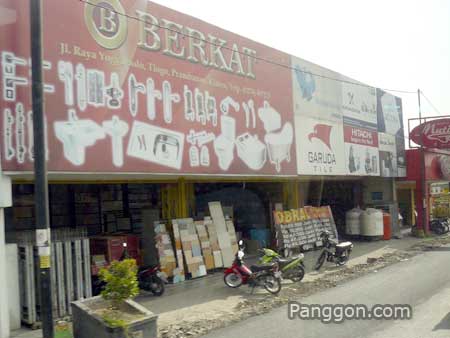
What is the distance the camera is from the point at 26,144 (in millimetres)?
9742

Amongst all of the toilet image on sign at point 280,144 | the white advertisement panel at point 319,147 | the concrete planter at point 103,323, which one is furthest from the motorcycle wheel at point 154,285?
the white advertisement panel at point 319,147

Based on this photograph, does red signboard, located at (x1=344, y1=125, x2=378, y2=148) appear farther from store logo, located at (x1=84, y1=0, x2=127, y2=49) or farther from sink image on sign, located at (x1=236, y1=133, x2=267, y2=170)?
store logo, located at (x1=84, y1=0, x2=127, y2=49)

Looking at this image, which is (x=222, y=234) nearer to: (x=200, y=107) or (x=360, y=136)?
(x=200, y=107)

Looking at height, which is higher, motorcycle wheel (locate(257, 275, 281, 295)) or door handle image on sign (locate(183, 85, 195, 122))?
door handle image on sign (locate(183, 85, 195, 122))

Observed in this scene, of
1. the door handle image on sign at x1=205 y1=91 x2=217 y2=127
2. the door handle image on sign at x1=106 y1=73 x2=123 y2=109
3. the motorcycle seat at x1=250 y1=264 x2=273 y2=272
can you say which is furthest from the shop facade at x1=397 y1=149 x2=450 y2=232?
the door handle image on sign at x1=106 y1=73 x2=123 y2=109

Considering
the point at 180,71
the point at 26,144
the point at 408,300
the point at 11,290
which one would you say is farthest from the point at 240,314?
the point at 180,71

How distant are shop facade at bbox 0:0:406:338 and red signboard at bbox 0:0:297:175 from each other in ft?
0.09

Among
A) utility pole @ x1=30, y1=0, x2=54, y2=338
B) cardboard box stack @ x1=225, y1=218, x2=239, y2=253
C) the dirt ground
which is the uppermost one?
utility pole @ x1=30, y1=0, x2=54, y2=338

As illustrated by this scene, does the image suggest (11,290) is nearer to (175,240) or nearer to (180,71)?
(175,240)

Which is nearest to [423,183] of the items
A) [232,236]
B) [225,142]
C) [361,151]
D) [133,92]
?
[361,151]

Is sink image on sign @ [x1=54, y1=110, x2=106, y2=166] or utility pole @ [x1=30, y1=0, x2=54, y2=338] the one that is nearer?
utility pole @ [x1=30, y1=0, x2=54, y2=338]

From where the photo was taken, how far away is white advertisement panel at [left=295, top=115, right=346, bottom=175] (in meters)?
18.8

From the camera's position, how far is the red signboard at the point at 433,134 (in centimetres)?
2552

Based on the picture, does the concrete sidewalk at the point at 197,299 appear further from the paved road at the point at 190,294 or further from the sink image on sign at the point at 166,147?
the sink image on sign at the point at 166,147
